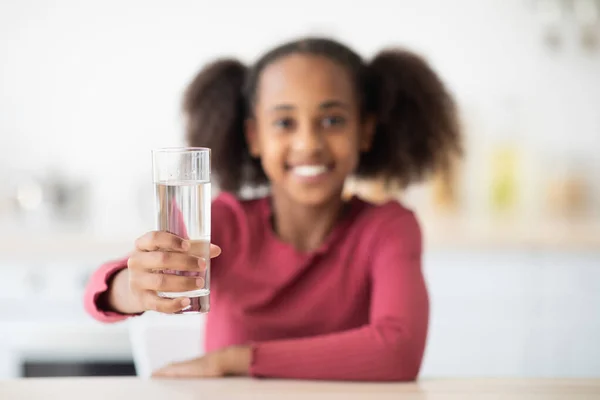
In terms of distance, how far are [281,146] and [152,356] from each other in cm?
40

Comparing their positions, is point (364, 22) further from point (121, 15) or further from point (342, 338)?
point (342, 338)

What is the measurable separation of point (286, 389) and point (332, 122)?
0.54 m

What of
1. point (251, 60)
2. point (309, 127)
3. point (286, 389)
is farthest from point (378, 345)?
point (251, 60)

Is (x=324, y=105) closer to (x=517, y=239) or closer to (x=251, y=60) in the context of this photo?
(x=517, y=239)

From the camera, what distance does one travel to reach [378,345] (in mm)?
1162

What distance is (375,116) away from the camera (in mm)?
1593

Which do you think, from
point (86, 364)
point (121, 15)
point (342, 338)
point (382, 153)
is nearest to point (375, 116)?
point (382, 153)

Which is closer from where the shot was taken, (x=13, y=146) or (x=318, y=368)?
(x=318, y=368)

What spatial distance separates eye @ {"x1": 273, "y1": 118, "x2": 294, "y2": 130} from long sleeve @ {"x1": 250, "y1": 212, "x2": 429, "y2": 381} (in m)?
0.28

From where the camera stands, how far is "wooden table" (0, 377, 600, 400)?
3.24 ft

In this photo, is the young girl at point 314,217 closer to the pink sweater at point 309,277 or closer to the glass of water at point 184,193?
the pink sweater at point 309,277

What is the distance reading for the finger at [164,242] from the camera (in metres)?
0.90

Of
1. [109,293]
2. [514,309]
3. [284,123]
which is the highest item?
[284,123]

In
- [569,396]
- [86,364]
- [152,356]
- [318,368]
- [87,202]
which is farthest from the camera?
[87,202]
